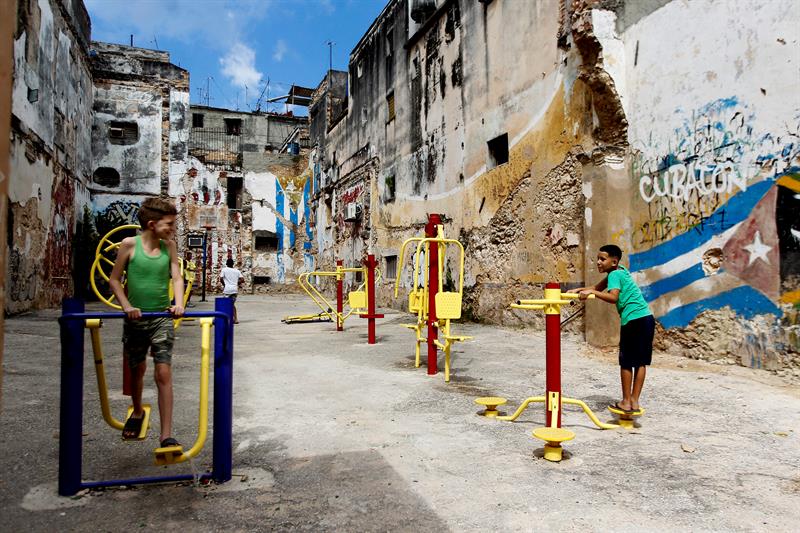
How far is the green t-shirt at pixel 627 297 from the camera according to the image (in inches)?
159

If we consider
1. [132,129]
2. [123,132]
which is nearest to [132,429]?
[123,132]

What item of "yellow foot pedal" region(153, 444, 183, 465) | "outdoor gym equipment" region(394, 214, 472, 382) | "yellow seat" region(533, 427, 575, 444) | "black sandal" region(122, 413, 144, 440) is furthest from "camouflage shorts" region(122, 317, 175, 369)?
"outdoor gym equipment" region(394, 214, 472, 382)

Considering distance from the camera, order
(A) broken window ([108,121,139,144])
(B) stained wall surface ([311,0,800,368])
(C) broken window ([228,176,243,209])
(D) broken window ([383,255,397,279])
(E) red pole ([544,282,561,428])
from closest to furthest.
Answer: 1. (E) red pole ([544,282,561,428])
2. (B) stained wall surface ([311,0,800,368])
3. (D) broken window ([383,255,397,279])
4. (A) broken window ([108,121,139,144])
5. (C) broken window ([228,176,243,209])

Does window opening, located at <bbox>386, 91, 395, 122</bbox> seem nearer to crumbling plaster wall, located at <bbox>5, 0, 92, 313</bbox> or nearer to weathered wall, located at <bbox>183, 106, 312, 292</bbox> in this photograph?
crumbling plaster wall, located at <bbox>5, 0, 92, 313</bbox>

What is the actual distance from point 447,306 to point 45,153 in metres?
11.3

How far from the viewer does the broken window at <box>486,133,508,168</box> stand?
10109mm

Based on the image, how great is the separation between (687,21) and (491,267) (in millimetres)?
4984

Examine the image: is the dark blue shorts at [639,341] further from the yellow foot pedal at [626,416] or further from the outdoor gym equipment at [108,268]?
the outdoor gym equipment at [108,268]

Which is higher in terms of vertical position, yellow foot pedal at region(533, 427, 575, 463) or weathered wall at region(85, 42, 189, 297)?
weathered wall at region(85, 42, 189, 297)

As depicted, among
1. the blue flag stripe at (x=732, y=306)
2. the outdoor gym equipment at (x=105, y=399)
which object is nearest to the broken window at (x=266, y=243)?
the blue flag stripe at (x=732, y=306)

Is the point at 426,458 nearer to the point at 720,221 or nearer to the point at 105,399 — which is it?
the point at 105,399

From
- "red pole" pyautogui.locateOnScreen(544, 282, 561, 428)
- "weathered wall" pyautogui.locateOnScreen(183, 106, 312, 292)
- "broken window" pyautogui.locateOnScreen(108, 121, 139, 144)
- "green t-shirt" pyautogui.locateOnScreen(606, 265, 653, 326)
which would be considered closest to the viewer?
"red pole" pyautogui.locateOnScreen(544, 282, 561, 428)

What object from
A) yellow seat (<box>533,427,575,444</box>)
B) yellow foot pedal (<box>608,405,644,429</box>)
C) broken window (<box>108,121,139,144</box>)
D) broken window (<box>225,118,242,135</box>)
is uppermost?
broken window (<box>225,118,242,135</box>)

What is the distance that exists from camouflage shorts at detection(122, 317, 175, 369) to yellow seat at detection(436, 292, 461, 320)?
2.97m
